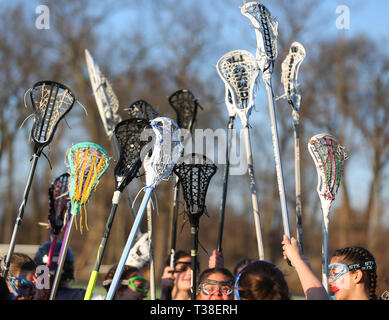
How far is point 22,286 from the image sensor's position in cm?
427

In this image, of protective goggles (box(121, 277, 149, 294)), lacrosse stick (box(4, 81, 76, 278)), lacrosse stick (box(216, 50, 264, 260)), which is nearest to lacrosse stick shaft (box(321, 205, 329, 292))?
lacrosse stick (box(216, 50, 264, 260))

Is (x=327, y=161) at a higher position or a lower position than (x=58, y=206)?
higher

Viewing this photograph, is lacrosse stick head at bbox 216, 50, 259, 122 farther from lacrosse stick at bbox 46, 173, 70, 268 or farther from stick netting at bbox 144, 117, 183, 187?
lacrosse stick at bbox 46, 173, 70, 268

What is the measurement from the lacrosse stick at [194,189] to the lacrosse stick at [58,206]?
4.57 feet

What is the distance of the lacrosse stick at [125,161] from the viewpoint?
3.74 meters

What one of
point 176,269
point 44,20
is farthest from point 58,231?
point 44,20

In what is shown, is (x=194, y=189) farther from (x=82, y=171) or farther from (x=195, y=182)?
(x=82, y=171)

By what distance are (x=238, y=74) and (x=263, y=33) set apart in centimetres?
56

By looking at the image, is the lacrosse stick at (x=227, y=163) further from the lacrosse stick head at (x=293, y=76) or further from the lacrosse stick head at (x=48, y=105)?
the lacrosse stick head at (x=48, y=105)

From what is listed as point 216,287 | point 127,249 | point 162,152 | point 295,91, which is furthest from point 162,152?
point 295,91

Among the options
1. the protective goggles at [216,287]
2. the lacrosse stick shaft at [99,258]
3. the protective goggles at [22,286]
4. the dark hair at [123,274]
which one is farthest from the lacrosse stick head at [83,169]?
the protective goggles at [216,287]

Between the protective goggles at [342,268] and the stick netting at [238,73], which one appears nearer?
the protective goggles at [342,268]
